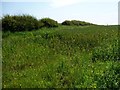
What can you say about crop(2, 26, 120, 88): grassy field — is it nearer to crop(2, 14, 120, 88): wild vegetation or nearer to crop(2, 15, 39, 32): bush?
crop(2, 14, 120, 88): wild vegetation

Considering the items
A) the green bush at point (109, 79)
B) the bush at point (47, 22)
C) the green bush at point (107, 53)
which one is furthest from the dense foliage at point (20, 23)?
the green bush at point (109, 79)

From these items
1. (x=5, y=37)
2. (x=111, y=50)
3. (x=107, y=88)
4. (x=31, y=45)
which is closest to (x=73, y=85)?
(x=107, y=88)

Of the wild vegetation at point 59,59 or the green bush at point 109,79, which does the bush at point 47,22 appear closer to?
the wild vegetation at point 59,59

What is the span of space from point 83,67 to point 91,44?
14.9 feet

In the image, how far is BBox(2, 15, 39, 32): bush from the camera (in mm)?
18562

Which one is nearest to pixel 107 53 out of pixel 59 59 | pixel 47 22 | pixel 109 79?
pixel 59 59

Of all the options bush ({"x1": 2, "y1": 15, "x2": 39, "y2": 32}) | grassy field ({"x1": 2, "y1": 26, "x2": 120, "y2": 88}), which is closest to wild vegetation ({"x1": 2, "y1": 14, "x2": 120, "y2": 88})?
grassy field ({"x1": 2, "y1": 26, "x2": 120, "y2": 88})

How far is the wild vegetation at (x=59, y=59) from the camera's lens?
10.4 m

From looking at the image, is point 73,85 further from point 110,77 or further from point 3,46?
point 3,46

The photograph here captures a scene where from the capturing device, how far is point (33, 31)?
61.5 feet

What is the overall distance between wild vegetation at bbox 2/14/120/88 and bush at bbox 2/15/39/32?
52 centimetres

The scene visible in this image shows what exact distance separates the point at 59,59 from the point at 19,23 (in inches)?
256

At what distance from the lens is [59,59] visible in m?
13.2

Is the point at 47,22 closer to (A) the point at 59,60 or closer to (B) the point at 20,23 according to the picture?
(B) the point at 20,23
